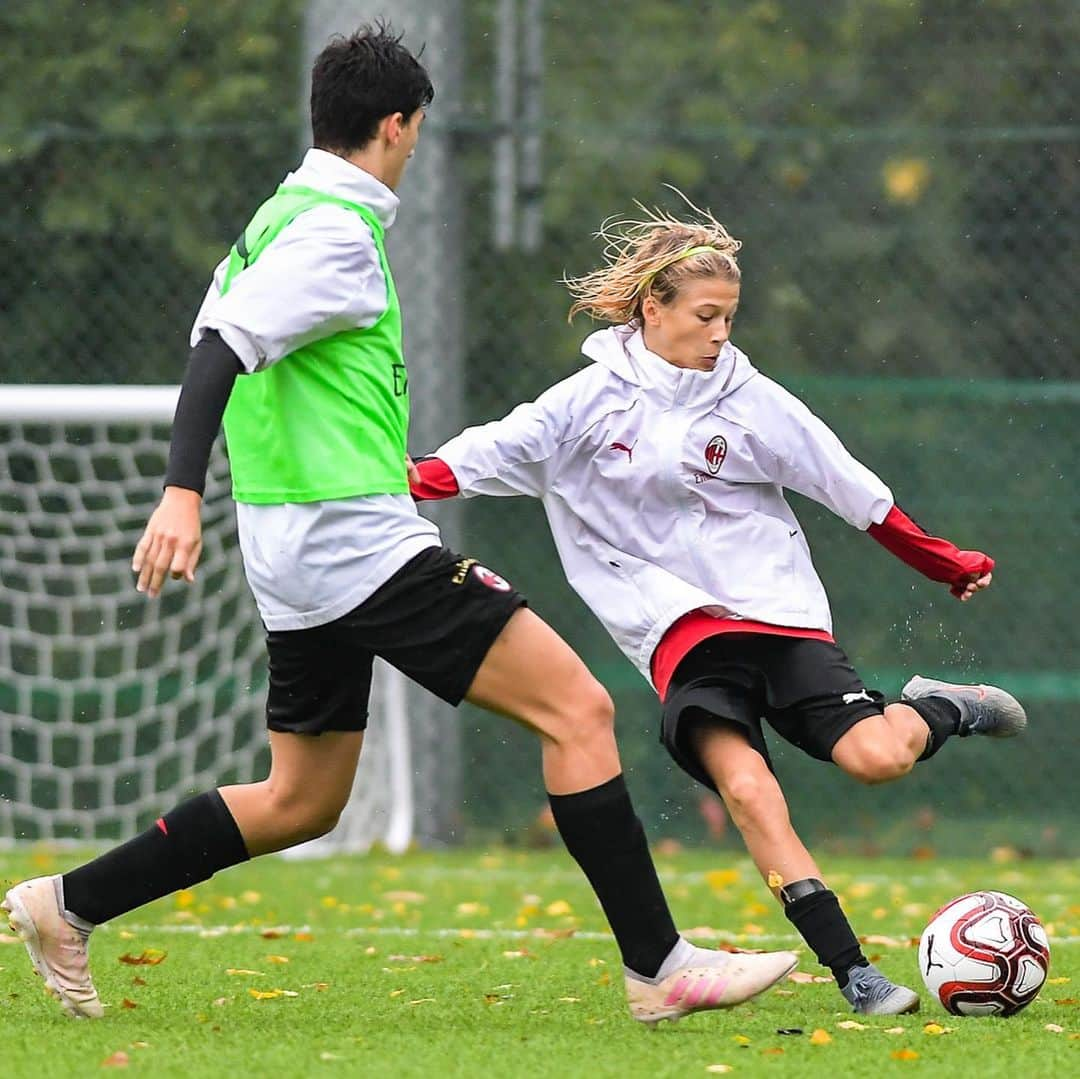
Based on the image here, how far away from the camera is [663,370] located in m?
4.80

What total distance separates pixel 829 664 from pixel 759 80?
472 centimetres

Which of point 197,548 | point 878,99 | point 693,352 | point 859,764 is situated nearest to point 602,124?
point 878,99

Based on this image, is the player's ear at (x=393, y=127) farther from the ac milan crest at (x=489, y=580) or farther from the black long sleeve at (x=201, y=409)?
the ac milan crest at (x=489, y=580)

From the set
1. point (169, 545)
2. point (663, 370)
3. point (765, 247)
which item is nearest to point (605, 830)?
point (169, 545)

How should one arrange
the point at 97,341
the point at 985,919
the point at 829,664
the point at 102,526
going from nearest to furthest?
the point at 985,919
the point at 829,664
the point at 102,526
the point at 97,341

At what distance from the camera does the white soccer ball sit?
4.22 meters

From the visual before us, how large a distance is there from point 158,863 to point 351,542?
793 millimetres

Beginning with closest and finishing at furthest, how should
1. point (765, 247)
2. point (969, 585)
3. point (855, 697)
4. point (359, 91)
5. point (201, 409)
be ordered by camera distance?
point (201, 409)
point (359, 91)
point (855, 697)
point (969, 585)
point (765, 247)

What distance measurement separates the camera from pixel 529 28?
8.84 m

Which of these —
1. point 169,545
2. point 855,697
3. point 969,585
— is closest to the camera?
point 169,545

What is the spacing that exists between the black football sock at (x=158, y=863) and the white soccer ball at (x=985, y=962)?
143cm

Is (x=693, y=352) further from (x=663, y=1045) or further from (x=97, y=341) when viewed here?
(x=97, y=341)

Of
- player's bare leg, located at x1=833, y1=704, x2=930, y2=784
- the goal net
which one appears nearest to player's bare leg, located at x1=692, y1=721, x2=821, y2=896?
player's bare leg, located at x1=833, y1=704, x2=930, y2=784

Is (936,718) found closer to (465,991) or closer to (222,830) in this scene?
(465,991)
